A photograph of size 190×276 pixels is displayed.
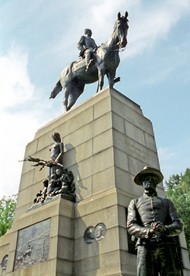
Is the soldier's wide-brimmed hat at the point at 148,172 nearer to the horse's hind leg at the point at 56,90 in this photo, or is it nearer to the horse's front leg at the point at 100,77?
the horse's front leg at the point at 100,77

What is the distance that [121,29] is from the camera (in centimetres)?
1273

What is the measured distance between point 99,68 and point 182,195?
1601 cm

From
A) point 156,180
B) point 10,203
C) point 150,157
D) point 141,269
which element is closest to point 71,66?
point 150,157

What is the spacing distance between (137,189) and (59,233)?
2668mm

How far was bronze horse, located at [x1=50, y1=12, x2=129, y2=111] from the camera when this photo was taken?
12805 mm

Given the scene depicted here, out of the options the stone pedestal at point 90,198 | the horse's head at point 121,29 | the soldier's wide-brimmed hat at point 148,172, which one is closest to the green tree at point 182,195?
the stone pedestal at point 90,198

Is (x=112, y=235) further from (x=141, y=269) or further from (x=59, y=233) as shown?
(x=141, y=269)

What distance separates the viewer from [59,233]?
8859 mm

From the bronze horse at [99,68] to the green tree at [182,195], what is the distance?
511 inches

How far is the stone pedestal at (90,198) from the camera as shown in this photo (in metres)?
8.38

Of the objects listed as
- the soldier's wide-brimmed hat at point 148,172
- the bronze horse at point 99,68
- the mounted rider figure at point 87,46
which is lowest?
the soldier's wide-brimmed hat at point 148,172

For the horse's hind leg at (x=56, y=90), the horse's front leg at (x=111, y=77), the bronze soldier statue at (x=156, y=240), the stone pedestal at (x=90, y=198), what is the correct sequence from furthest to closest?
1. the horse's hind leg at (x=56, y=90)
2. the horse's front leg at (x=111, y=77)
3. the stone pedestal at (x=90, y=198)
4. the bronze soldier statue at (x=156, y=240)

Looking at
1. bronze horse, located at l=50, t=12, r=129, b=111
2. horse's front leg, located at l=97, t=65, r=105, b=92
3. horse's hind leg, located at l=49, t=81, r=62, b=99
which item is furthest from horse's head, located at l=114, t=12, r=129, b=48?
horse's hind leg, located at l=49, t=81, r=62, b=99

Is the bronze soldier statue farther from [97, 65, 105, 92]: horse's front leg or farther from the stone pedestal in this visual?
[97, 65, 105, 92]: horse's front leg
